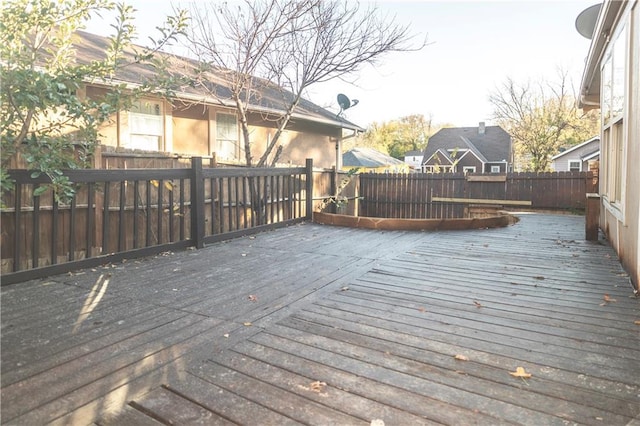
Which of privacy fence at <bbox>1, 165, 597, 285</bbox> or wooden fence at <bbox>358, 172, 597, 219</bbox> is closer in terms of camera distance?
privacy fence at <bbox>1, 165, 597, 285</bbox>

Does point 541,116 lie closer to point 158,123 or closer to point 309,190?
point 309,190

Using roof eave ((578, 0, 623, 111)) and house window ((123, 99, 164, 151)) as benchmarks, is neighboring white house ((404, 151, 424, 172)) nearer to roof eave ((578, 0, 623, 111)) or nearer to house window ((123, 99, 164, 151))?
roof eave ((578, 0, 623, 111))

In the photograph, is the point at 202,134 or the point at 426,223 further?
the point at 202,134

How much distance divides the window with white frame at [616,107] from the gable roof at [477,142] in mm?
26668

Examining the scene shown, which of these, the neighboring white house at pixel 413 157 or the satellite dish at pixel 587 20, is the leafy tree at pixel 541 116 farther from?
the neighboring white house at pixel 413 157

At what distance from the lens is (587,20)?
18.1ft

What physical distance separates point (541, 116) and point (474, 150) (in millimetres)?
10357

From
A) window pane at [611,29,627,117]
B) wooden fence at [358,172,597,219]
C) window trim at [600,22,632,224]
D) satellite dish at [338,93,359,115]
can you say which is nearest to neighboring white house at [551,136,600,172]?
wooden fence at [358,172,597,219]

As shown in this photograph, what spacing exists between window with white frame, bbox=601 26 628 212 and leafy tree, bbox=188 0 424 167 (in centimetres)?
310

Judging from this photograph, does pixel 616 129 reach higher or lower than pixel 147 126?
lower

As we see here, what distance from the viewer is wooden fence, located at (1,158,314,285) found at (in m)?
3.50

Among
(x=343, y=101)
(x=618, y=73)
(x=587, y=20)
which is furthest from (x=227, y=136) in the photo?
(x=618, y=73)

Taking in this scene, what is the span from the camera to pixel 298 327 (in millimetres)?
2297

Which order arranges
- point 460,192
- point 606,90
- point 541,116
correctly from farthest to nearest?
1. point 541,116
2. point 460,192
3. point 606,90
